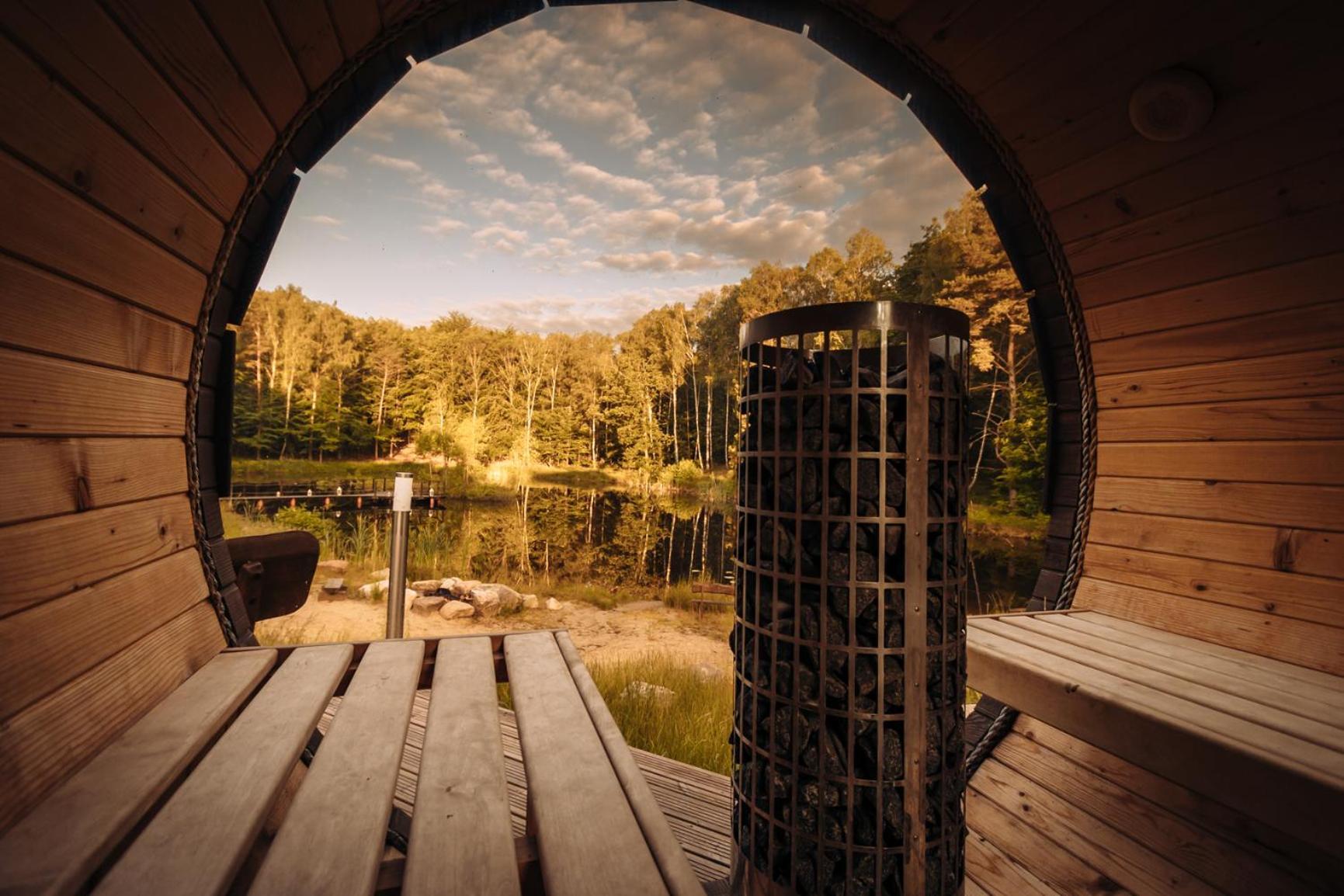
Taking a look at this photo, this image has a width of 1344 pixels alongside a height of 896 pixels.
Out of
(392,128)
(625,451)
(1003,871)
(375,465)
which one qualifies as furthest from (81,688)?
(392,128)

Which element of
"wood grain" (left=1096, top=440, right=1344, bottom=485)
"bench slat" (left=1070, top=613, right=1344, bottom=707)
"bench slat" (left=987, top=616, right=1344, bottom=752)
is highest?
"wood grain" (left=1096, top=440, right=1344, bottom=485)

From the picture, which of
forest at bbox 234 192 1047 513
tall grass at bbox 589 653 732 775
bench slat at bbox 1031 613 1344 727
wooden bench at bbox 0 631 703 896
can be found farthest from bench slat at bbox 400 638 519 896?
forest at bbox 234 192 1047 513

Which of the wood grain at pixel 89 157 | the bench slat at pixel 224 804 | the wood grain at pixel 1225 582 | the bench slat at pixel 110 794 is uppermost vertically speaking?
the wood grain at pixel 89 157

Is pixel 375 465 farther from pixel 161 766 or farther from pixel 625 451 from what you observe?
pixel 161 766

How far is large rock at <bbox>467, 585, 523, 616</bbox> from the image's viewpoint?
668 cm

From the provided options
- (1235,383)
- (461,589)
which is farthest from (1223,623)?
(461,589)

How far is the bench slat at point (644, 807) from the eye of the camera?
67 cm

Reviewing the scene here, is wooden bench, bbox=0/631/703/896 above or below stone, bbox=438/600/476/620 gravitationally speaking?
above

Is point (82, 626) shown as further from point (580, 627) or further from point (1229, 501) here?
point (580, 627)

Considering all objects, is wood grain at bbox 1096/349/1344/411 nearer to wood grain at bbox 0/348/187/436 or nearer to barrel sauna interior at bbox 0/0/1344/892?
barrel sauna interior at bbox 0/0/1344/892

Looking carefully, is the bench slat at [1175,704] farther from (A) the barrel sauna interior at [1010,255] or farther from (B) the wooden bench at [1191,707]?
(A) the barrel sauna interior at [1010,255]

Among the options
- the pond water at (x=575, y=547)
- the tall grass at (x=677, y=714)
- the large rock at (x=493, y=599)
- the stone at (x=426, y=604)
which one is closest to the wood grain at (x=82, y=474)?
the tall grass at (x=677, y=714)

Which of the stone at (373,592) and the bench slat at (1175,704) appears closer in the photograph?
the bench slat at (1175,704)

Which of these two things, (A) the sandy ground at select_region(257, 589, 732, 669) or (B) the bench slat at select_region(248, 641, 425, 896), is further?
(A) the sandy ground at select_region(257, 589, 732, 669)
